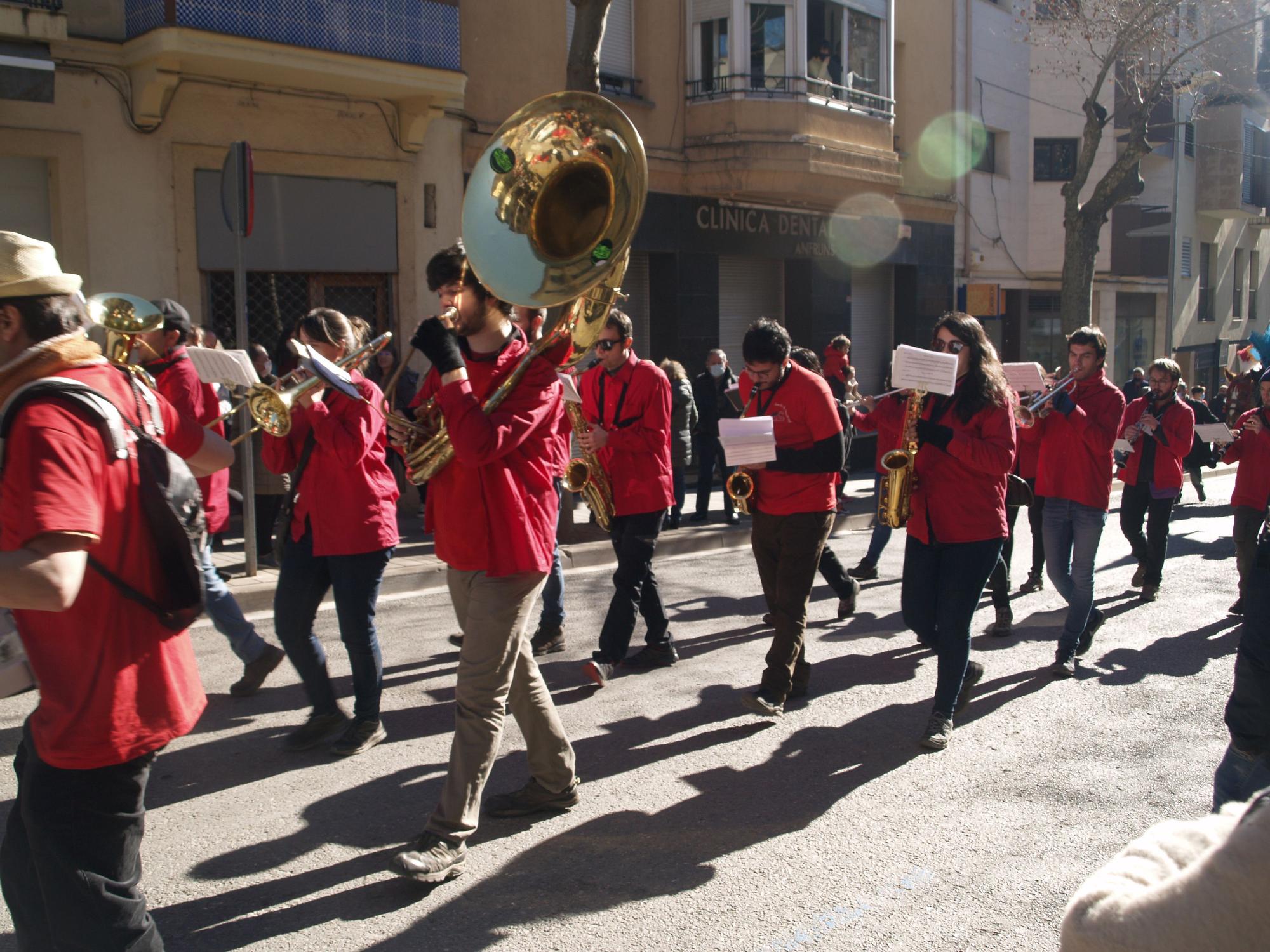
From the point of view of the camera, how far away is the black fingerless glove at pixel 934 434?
511 centimetres

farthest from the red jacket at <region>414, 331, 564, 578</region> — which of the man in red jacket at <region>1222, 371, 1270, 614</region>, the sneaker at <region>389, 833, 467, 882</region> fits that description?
the man in red jacket at <region>1222, 371, 1270, 614</region>

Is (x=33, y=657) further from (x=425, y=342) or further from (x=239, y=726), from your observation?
(x=239, y=726)

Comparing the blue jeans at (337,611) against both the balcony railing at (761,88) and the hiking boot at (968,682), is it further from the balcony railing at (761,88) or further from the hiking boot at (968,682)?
the balcony railing at (761,88)

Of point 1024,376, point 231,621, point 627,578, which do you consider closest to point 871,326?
point 1024,376

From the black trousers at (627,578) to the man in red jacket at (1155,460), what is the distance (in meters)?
4.14

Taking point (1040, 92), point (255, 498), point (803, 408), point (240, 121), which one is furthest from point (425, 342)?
point (1040, 92)

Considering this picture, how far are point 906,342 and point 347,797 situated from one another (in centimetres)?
1778

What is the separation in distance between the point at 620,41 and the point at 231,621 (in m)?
12.0

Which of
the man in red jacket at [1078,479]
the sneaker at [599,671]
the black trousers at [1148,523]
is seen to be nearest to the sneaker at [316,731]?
the sneaker at [599,671]

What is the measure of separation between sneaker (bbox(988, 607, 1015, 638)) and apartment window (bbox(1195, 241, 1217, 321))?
28.8 meters

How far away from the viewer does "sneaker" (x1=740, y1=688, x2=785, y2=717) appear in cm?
537

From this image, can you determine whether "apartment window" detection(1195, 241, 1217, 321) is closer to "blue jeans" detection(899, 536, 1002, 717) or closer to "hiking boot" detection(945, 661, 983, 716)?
"hiking boot" detection(945, 661, 983, 716)

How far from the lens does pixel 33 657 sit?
8.30 feet

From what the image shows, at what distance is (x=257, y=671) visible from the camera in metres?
5.69
